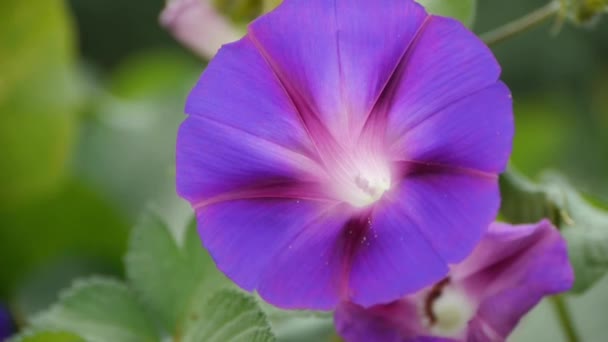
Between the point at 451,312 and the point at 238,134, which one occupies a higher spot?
the point at 238,134

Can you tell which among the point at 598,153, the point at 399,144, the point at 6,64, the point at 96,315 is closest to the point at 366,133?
the point at 399,144

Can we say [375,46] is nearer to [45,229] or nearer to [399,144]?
[399,144]

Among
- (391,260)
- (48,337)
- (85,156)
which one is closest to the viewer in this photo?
(391,260)

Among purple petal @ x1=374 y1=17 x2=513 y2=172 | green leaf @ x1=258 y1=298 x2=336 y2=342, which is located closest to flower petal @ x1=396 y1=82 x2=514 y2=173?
purple petal @ x1=374 y1=17 x2=513 y2=172

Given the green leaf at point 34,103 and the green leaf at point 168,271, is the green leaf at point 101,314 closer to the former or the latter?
the green leaf at point 168,271

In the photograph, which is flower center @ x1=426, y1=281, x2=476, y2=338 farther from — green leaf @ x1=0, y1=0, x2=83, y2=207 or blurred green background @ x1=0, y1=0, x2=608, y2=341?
green leaf @ x1=0, y1=0, x2=83, y2=207

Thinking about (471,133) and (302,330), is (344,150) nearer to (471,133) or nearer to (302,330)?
(471,133)

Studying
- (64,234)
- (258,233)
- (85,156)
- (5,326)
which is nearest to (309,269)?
(258,233)
